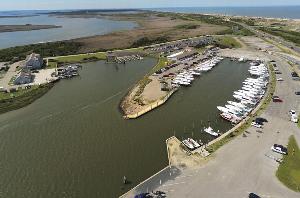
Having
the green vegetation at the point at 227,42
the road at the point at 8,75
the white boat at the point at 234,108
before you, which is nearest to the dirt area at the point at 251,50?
the green vegetation at the point at 227,42

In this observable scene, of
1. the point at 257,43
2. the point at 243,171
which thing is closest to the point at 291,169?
the point at 243,171

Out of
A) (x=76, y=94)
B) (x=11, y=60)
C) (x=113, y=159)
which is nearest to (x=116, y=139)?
(x=113, y=159)

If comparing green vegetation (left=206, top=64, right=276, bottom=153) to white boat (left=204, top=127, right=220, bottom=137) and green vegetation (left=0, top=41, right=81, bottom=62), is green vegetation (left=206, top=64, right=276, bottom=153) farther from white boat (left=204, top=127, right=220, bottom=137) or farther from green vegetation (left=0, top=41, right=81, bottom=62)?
green vegetation (left=0, top=41, right=81, bottom=62)

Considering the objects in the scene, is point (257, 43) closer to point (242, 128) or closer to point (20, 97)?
point (242, 128)

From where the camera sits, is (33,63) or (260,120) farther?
(33,63)

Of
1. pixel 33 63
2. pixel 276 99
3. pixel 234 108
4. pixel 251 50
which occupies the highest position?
pixel 251 50

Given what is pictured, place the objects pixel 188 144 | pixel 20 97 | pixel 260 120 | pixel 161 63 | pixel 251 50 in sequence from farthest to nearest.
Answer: pixel 251 50
pixel 161 63
pixel 20 97
pixel 260 120
pixel 188 144

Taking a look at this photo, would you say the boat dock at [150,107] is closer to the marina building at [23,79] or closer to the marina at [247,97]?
the marina at [247,97]
